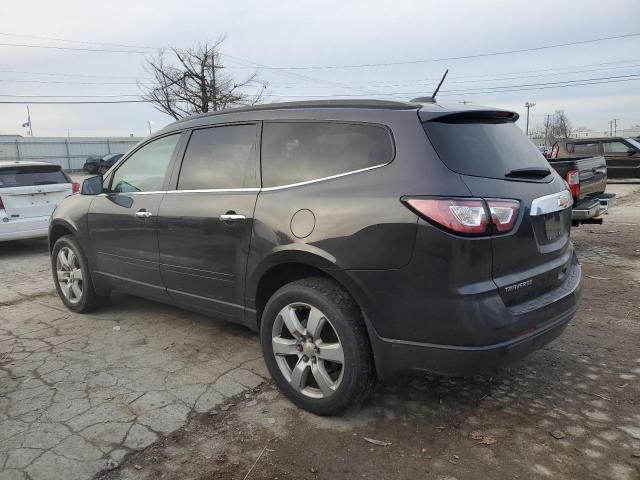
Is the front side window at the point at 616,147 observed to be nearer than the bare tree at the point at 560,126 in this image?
Yes

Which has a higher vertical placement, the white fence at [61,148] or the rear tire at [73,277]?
the white fence at [61,148]

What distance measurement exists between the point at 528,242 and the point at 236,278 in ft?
5.87

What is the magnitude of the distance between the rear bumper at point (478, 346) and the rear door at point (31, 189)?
285 inches

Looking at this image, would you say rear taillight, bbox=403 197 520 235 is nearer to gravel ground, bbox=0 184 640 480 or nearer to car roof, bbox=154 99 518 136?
car roof, bbox=154 99 518 136

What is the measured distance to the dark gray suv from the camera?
257 centimetres

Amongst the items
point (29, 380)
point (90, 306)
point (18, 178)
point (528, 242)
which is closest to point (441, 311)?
point (528, 242)

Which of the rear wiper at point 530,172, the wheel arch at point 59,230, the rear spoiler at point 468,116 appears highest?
the rear spoiler at point 468,116

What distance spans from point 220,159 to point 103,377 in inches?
67.9

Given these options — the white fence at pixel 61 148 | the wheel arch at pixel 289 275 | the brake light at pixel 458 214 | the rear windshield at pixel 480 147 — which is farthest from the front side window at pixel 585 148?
the white fence at pixel 61 148

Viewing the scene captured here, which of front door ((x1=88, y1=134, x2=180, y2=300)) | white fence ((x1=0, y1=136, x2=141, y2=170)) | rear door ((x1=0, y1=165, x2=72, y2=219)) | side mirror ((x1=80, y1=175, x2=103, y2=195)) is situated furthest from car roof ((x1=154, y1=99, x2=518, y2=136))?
white fence ((x1=0, y1=136, x2=141, y2=170))

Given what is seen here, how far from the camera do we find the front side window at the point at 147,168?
4.16m

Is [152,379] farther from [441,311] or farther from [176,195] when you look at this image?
[441,311]

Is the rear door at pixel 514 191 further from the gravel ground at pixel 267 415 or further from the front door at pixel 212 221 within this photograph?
the front door at pixel 212 221

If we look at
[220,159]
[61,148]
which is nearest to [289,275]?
[220,159]
